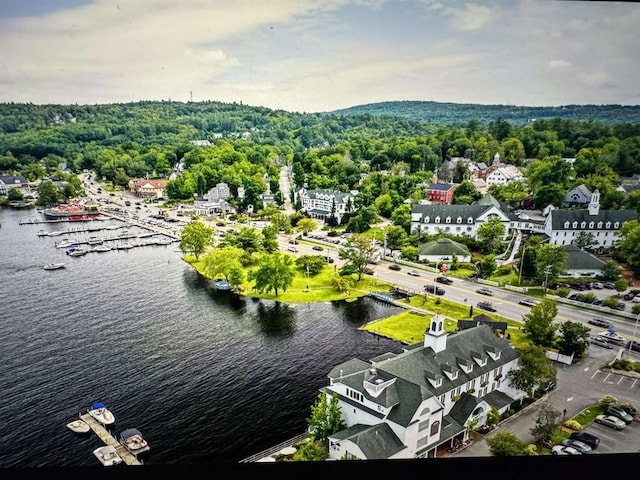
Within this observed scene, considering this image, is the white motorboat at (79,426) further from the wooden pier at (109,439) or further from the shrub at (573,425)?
the shrub at (573,425)

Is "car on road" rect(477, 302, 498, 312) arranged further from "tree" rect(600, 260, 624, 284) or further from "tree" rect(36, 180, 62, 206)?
"tree" rect(36, 180, 62, 206)

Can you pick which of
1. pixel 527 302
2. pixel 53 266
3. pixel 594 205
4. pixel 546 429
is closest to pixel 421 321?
pixel 527 302

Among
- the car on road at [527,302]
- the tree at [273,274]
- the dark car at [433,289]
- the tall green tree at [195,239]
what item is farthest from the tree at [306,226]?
the car on road at [527,302]

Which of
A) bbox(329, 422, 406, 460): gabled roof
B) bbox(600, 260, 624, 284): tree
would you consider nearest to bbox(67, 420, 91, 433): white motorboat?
bbox(329, 422, 406, 460): gabled roof

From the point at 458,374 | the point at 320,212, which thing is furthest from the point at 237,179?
the point at 458,374

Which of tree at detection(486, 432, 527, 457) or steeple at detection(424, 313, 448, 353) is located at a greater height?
steeple at detection(424, 313, 448, 353)

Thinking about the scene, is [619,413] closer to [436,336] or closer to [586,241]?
[436,336]
